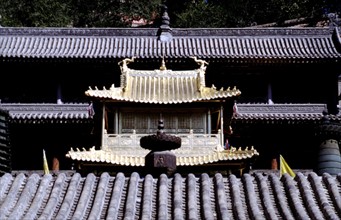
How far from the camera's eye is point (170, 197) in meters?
8.60

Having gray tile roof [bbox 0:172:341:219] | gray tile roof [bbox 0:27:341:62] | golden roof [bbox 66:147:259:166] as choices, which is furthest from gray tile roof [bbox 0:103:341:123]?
gray tile roof [bbox 0:172:341:219]

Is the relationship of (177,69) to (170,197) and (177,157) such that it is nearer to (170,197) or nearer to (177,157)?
(177,157)

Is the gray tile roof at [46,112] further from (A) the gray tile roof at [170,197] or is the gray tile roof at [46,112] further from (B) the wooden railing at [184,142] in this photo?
(A) the gray tile roof at [170,197]

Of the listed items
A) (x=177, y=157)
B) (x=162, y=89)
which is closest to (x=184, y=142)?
(x=177, y=157)

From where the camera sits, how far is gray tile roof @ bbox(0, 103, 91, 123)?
25141 mm

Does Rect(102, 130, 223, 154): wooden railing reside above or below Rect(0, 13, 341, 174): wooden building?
below

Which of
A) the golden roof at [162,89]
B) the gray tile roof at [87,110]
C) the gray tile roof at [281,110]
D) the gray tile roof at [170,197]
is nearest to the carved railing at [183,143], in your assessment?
the golden roof at [162,89]

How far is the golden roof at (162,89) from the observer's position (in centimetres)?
2242

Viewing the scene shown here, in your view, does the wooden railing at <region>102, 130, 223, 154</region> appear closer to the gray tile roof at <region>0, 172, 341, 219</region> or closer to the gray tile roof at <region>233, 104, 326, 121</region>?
the gray tile roof at <region>233, 104, 326, 121</region>

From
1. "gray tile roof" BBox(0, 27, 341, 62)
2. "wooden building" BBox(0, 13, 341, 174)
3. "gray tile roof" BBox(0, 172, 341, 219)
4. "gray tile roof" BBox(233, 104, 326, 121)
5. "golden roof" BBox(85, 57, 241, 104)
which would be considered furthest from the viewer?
"gray tile roof" BBox(0, 27, 341, 62)

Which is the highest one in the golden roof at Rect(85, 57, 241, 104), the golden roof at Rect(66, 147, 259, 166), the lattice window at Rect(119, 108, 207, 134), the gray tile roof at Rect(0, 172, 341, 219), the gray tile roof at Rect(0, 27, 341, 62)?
the gray tile roof at Rect(0, 27, 341, 62)

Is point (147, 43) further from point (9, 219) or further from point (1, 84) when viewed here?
point (9, 219)

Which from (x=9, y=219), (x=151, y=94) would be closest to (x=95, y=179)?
(x=9, y=219)

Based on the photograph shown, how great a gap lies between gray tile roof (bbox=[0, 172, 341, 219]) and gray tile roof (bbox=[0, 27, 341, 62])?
1787 cm
